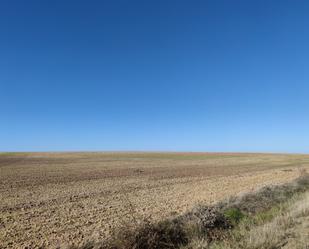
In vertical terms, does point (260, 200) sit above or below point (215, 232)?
above

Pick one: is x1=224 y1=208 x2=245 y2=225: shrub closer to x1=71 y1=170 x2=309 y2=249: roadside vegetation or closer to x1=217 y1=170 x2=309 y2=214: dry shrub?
x1=71 y1=170 x2=309 y2=249: roadside vegetation

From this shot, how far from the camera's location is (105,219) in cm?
1319

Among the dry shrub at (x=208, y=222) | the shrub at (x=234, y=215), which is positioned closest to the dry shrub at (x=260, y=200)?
the shrub at (x=234, y=215)

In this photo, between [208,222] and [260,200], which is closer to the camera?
[208,222]

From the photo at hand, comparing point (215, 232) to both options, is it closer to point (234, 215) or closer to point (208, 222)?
point (208, 222)

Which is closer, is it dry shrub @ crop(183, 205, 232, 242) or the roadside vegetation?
the roadside vegetation

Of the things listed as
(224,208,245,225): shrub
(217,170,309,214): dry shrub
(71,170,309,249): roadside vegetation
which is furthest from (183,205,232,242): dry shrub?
(217,170,309,214): dry shrub

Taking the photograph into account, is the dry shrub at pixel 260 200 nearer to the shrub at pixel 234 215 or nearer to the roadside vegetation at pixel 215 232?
the shrub at pixel 234 215

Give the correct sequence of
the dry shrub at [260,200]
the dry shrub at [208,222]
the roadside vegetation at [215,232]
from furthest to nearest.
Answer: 1. the dry shrub at [260,200]
2. the dry shrub at [208,222]
3. the roadside vegetation at [215,232]

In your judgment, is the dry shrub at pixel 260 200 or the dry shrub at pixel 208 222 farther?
the dry shrub at pixel 260 200

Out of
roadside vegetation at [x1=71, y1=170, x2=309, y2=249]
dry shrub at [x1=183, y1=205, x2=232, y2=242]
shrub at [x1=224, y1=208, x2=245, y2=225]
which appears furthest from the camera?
shrub at [x1=224, y1=208, x2=245, y2=225]

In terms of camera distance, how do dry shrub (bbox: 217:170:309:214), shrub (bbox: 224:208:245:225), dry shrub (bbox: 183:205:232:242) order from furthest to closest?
dry shrub (bbox: 217:170:309:214)
shrub (bbox: 224:208:245:225)
dry shrub (bbox: 183:205:232:242)

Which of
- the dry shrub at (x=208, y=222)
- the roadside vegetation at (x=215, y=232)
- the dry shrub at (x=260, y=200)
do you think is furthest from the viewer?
the dry shrub at (x=260, y=200)

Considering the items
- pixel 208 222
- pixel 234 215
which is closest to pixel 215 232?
pixel 208 222
